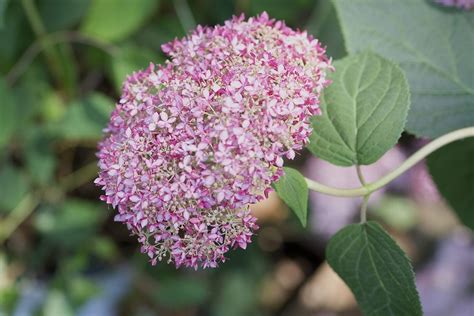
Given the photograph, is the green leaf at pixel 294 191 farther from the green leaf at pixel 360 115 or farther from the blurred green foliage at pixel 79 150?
the blurred green foliage at pixel 79 150

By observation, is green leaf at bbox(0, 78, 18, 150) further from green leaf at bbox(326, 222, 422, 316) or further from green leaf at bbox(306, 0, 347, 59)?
green leaf at bbox(326, 222, 422, 316)

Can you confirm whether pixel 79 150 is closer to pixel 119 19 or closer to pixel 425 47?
pixel 119 19

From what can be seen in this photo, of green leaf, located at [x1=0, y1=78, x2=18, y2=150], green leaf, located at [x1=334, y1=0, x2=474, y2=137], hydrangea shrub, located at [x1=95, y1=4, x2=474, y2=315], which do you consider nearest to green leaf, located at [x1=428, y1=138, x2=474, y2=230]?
green leaf, located at [x1=334, y1=0, x2=474, y2=137]

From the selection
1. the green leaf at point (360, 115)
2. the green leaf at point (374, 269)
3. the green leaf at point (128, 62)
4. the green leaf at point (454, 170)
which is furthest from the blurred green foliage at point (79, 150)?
the green leaf at point (374, 269)

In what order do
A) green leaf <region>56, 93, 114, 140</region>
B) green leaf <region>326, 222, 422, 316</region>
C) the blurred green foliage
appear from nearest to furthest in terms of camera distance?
green leaf <region>326, 222, 422, 316</region>
green leaf <region>56, 93, 114, 140</region>
the blurred green foliage

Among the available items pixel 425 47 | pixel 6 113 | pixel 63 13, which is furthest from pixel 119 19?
pixel 425 47

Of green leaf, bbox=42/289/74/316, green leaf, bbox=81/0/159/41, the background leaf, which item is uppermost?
green leaf, bbox=81/0/159/41

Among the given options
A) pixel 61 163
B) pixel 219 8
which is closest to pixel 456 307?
pixel 219 8

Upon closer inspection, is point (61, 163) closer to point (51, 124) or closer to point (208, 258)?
point (51, 124)
